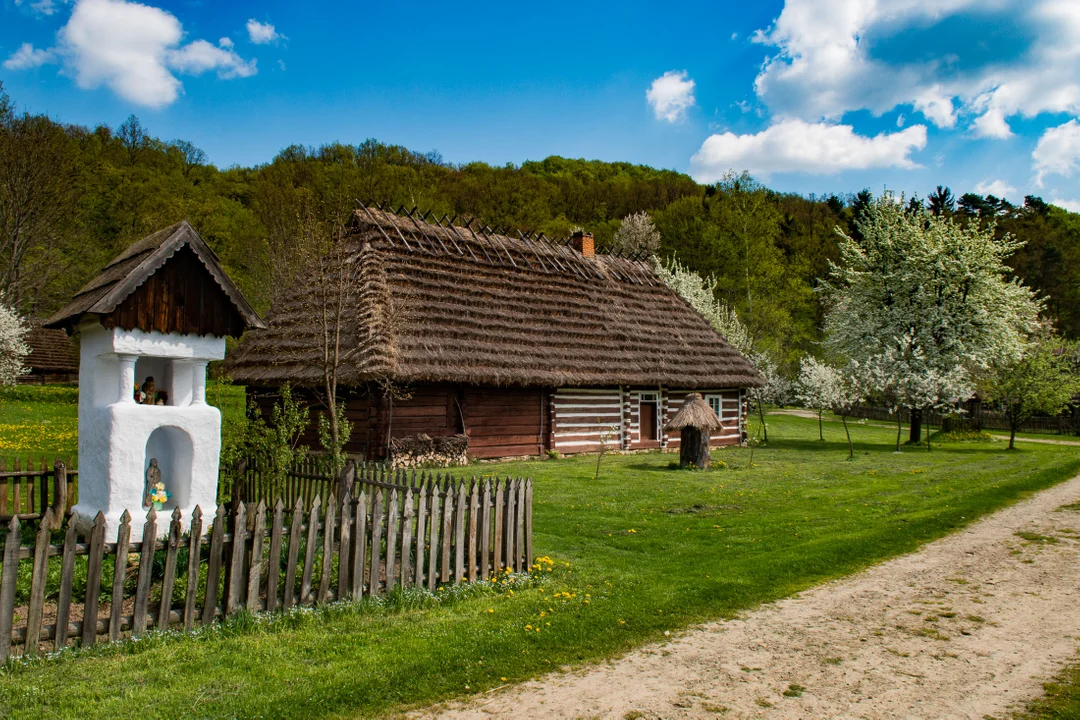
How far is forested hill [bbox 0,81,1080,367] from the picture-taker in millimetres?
32688

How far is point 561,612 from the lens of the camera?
6.75 meters

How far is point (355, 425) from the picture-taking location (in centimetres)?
1972

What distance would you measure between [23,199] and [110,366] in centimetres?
2950

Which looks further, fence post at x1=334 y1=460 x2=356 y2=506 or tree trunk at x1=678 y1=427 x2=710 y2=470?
tree trunk at x1=678 y1=427 x2=710 y2=470

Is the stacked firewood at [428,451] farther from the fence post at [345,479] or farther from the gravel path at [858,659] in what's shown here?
the gravel path at [858,659]

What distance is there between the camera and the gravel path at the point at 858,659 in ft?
15.9

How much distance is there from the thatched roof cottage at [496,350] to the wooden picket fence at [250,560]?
409 inches

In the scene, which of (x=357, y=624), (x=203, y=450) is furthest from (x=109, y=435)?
(x=357, y=624)

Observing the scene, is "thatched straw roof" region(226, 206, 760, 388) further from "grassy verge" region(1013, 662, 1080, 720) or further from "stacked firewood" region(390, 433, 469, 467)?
"grassy verge" region(1013, 662, 1080, 720)

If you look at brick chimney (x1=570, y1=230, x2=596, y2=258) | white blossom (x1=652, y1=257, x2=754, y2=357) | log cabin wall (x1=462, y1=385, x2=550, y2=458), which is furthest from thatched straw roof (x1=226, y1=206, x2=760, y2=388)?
white blossom (x1=652, y1=257, x2=754, y2=357)

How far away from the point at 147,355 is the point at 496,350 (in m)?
13.0

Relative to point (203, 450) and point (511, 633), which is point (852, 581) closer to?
point (511, 633)

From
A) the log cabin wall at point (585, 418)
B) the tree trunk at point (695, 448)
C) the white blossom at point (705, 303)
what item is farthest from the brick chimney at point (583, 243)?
the white blossom at point (705, 303)

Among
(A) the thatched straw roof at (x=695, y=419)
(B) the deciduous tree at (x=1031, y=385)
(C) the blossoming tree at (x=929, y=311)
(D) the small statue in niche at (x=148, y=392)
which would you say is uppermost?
(C) the blossoming tree at (x=929, y=311)
